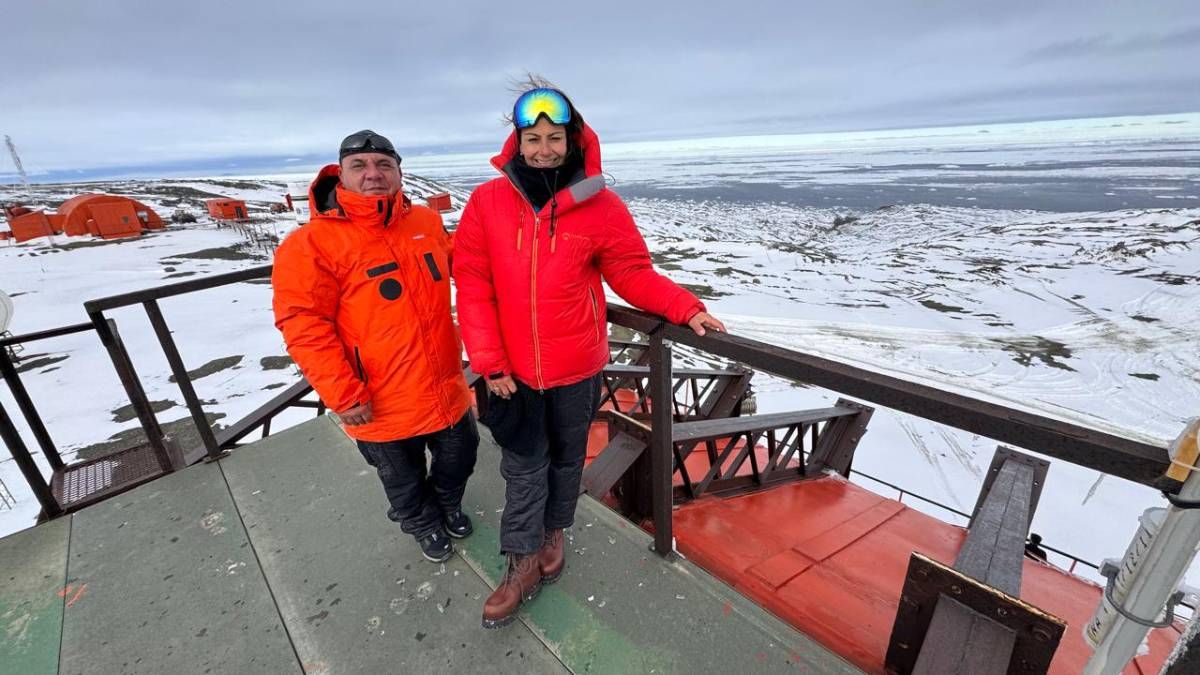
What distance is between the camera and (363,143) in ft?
6.66

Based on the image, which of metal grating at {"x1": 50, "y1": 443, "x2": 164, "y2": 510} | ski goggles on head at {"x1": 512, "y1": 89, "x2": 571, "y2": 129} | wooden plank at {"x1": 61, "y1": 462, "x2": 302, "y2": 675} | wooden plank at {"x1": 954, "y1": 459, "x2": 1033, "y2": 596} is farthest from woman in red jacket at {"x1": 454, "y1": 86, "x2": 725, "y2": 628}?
metal grating at {"x1": 50, "y1": 443, "x2": 164, "y2": 510}

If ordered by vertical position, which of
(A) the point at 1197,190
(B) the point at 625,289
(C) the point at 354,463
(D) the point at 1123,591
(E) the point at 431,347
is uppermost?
(B) the point at 625,289

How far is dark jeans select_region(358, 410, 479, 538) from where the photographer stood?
2371 mm

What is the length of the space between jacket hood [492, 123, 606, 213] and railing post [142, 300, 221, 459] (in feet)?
8.16

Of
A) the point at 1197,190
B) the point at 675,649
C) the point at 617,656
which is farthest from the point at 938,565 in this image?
the point at 1197,190

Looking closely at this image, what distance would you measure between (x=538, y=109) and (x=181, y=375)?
3101mm

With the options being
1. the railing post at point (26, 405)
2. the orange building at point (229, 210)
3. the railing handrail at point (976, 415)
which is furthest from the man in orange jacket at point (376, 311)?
the orange building at point (229, 210)

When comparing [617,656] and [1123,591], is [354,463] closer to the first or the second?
[617,656]

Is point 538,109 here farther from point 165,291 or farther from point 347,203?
point 165,291

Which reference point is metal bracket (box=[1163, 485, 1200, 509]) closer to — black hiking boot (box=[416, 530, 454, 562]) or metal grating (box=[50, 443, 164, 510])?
black hiking boot (box=[416, 530, 454, 562])

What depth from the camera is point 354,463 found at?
3408mm

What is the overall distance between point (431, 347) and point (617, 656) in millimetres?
1489

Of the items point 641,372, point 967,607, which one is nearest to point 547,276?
point 967,607

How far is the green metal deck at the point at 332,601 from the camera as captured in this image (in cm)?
204
